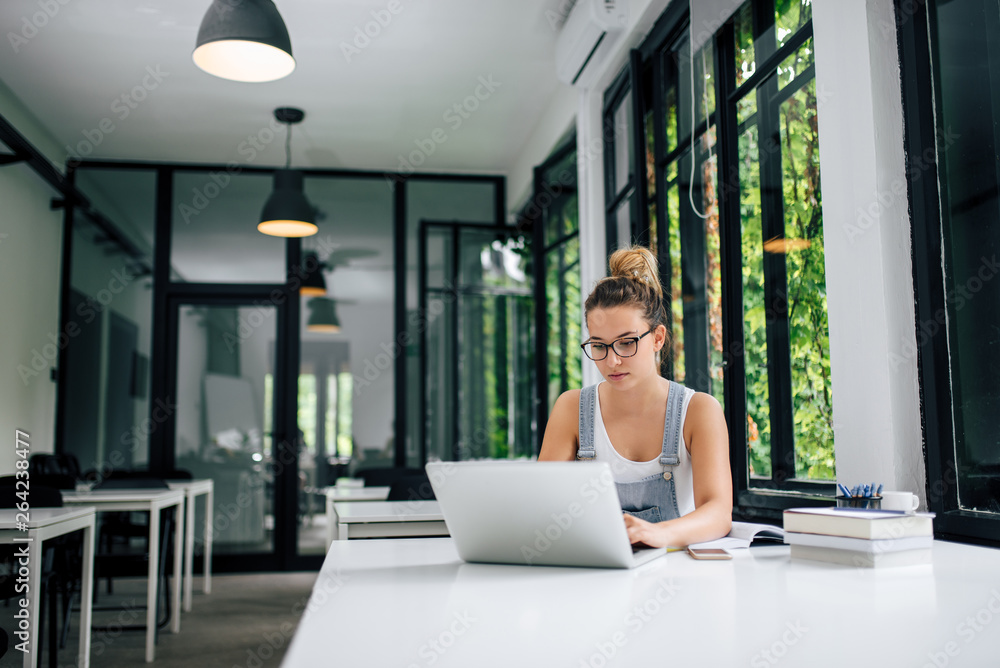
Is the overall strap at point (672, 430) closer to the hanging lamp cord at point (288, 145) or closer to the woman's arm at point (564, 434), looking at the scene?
the woman's arm at point (564, 434)

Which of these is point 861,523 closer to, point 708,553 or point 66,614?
point 708,553

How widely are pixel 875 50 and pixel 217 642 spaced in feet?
12.1

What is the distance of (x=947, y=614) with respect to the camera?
0.90 meters

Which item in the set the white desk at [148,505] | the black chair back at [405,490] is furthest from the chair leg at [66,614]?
the black chair back at [405,490]

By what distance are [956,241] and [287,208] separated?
4.09 meters

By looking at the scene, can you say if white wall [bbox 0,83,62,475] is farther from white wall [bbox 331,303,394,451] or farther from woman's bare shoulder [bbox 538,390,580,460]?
woman's bare shoulder [bbox 538,390,580,460]

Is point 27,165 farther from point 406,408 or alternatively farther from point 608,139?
point 608,139

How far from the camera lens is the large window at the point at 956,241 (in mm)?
1574

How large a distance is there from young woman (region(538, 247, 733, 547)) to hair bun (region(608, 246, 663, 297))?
0.08 meters

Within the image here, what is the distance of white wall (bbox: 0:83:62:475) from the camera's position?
4930 millimetres

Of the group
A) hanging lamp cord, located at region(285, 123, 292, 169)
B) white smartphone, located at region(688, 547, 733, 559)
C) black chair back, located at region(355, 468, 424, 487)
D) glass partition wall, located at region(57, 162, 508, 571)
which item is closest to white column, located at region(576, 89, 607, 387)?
black chair back, located at region(355, 468, 424, 487)

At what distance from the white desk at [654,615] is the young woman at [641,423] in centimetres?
41

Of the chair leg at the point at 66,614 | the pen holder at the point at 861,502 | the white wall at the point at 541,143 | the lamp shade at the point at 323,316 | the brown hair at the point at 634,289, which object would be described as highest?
the white wall at the point at 541,143

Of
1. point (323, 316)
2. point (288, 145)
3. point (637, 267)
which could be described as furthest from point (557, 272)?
point (637, 267)
